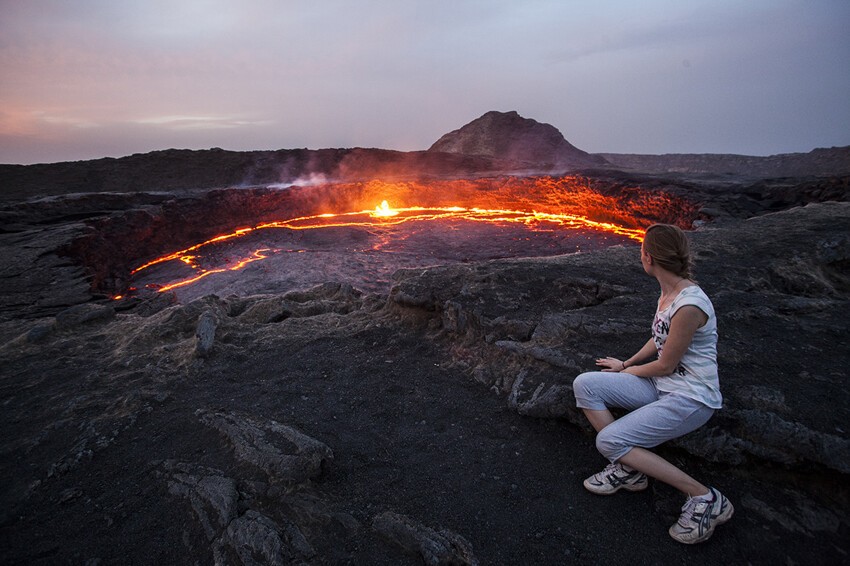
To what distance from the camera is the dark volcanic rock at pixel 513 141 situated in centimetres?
3108

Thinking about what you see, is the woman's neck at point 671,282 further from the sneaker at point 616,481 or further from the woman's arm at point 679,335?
the sneaker at point 616,481

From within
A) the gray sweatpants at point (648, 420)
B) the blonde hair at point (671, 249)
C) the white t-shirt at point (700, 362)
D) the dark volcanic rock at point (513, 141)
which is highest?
the dark volcanic rock at point (513, 141)

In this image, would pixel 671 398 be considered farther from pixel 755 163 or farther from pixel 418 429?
pixel 755 163

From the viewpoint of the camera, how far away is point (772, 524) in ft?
7.78

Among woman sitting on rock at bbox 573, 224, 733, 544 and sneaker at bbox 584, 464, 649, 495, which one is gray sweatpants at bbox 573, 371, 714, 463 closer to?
woman sitting on rock at bbox 573, 224, 733, 544

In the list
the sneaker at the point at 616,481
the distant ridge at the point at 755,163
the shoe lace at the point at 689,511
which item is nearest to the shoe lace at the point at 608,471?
the sneaker at the point at 616,481

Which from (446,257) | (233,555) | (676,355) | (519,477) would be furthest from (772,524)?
(446,257)

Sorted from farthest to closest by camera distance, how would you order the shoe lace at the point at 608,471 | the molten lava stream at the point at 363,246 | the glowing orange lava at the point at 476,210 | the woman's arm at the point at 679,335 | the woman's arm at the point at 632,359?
1. the glowing orange lava at the point at 476,210
2. the molten lava stream at the point at 363,246
3. the woman's arm at the point at 632,359
4. the shoe lace at the point at 608,471
5. the woman's arm at the point at 679,335

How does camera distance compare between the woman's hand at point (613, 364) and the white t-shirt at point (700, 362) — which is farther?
the woman's hand at point (613, 364)

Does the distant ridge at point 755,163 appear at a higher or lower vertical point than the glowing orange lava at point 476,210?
higher

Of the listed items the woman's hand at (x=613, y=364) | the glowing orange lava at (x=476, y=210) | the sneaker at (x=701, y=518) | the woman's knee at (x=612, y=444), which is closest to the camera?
the sneaker at (x=701, y=518)

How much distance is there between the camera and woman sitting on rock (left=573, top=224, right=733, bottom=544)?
2.37m

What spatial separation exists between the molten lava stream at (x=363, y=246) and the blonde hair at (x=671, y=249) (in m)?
7.38

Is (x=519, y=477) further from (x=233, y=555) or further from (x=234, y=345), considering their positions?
(x=234, y=345)
